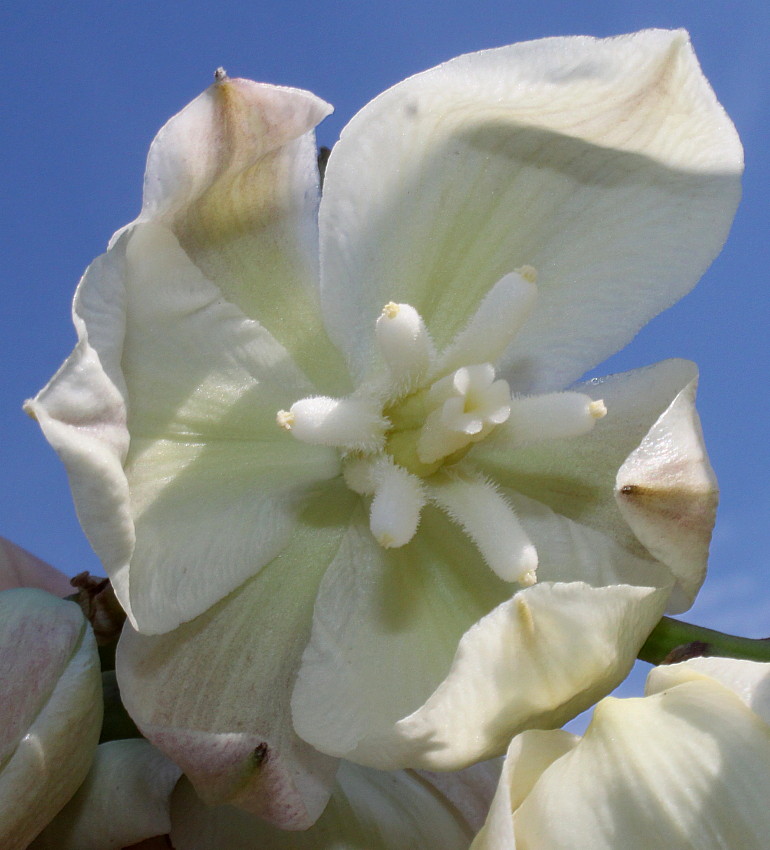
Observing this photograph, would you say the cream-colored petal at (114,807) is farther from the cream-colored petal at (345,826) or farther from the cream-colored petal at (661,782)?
the cream-colored petal at (661,782)

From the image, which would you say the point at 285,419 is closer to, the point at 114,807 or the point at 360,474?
the point at 360,474

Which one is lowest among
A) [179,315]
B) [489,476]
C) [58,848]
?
[58,848]

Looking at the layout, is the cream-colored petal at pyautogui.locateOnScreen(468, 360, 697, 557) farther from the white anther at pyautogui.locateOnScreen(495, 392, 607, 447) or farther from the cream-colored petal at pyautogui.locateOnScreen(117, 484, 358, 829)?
the cream-colored petal at pyautogui.locateOnScreen(117, 484, 358, 829)

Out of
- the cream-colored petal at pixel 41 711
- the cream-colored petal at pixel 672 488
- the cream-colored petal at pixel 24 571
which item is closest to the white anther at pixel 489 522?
the cream-colored petal at pixel 672 488

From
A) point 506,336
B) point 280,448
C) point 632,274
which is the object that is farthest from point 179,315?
point 632,274

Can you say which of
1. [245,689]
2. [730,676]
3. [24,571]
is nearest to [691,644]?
[730,676]

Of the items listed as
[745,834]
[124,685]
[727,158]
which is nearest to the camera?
[745,834]

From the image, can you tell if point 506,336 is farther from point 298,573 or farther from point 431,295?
point 298,573
